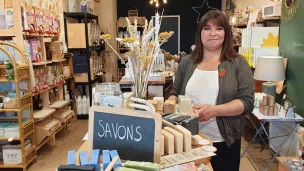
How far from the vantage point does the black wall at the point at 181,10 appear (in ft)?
25.9

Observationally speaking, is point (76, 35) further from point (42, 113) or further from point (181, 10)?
point (181, 10)

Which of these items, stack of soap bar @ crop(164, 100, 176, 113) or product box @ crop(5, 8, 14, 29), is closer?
stack of soap bar @ crop(164, 100, 176, 113)

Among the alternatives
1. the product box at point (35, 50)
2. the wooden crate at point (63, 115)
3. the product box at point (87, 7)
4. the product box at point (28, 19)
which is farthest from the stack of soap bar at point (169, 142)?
the product box at point (87, 7)

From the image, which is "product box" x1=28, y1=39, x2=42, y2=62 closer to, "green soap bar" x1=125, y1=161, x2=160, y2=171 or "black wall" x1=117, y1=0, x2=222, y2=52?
"green soap bar" x1=125, y1=161, x2=160, y2=171

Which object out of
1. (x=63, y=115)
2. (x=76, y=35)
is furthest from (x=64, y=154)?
(x=76, y=35)

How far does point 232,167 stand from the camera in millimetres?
1671

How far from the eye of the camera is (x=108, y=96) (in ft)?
4.33

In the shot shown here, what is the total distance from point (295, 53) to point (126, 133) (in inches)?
104

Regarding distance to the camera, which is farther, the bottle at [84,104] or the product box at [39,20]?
the bottle at [84,104]

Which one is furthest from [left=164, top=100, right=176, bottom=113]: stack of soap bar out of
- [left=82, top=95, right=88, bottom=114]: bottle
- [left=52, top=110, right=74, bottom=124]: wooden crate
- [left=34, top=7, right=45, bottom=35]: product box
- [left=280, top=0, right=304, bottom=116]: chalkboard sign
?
[left=82, top=95, right=88, bottom=114]: bottle

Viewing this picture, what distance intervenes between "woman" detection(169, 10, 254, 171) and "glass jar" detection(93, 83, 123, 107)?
482 millimetres

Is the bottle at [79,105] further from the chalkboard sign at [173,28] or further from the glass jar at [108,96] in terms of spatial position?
the glass jar at [108,96]

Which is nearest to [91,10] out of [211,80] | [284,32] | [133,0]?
[133,0]

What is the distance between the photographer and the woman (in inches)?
63.2
